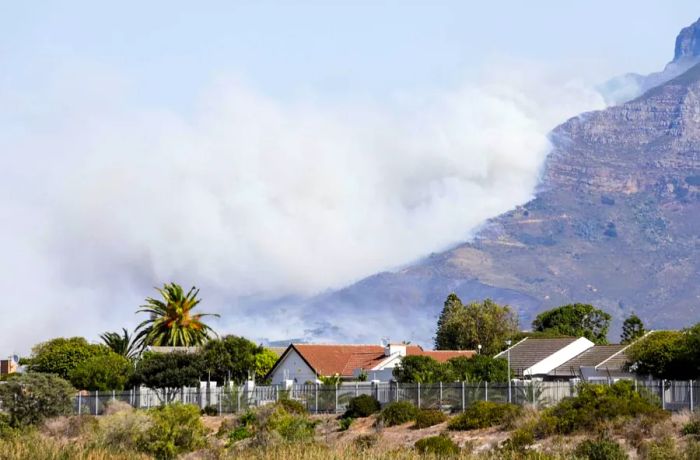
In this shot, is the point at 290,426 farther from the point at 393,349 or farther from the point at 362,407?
the point at 393,349

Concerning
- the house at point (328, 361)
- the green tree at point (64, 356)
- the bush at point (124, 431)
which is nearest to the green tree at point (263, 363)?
the house at point (328, 361)

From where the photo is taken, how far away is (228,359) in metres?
106

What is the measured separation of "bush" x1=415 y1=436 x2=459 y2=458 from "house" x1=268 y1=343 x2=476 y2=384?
5505cm

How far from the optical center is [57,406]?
81.0 metres

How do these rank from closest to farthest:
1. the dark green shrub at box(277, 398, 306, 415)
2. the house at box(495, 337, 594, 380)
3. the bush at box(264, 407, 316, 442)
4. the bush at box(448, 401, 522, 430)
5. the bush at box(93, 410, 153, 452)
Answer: the bush at box(93, 410, 153, 452) → the bush at box(264, 407, 316, 442) → the bush at box(448, 401, 522, 430) → the dark green shrub at box(277, 398, 306, 415) → the house at box(495, 337, 594, 380)

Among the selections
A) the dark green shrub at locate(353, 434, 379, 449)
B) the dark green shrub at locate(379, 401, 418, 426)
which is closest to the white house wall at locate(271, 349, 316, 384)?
the dark green shrub at locate(379, 401, 418, 426)

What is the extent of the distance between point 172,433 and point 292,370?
200 feet

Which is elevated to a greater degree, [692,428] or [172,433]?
[692,428]

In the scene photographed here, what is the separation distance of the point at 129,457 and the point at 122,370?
191 feet

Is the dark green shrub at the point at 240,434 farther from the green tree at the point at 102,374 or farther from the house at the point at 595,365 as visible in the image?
the green tree at the point at 102,374

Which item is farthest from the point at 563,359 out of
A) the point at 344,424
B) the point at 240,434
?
the point at 240,434

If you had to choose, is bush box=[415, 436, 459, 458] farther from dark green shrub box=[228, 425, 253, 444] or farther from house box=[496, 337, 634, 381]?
house box=[496, 337, 634, 381]

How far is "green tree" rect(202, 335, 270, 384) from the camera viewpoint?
106m

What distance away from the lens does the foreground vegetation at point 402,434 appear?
51.1 metres
